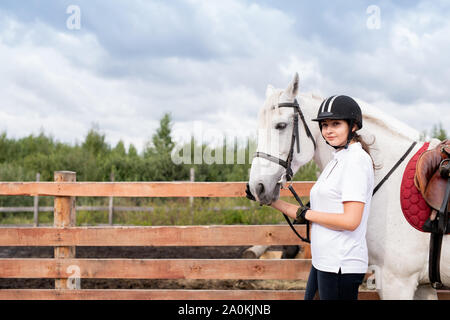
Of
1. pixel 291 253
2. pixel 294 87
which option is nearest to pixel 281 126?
pixel 294 87

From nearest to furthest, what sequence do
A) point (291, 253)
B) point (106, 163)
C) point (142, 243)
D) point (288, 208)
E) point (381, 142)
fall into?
1. point (288, 208)
2. point (381, 142)
3. point (142, 243)
4. point (291, 253)
5. point (106, 163)

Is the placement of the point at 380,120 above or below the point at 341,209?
above

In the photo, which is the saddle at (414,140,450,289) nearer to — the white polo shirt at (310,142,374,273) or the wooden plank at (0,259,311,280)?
the white polo shirt at (310,142,374,273)

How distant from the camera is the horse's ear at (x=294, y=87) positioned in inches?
101

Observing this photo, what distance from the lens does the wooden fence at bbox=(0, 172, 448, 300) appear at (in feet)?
11.9

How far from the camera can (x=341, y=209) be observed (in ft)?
6.56

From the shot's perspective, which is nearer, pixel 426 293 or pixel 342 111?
pixel 342 111

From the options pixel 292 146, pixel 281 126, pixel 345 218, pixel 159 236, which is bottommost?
pixel 159 236

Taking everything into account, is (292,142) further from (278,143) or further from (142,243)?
(142,243)

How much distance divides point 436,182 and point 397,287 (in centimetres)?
74

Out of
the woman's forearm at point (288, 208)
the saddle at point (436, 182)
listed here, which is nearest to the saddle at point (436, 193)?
the saddle at point (436, 182)

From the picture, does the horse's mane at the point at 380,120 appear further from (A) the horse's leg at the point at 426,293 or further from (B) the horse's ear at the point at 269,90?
(A) the horse's leg at the point at 426,293

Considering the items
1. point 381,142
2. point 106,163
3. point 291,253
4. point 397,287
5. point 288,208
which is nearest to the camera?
point 288,208

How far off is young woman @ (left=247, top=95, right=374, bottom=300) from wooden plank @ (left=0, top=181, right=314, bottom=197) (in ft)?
4.91
